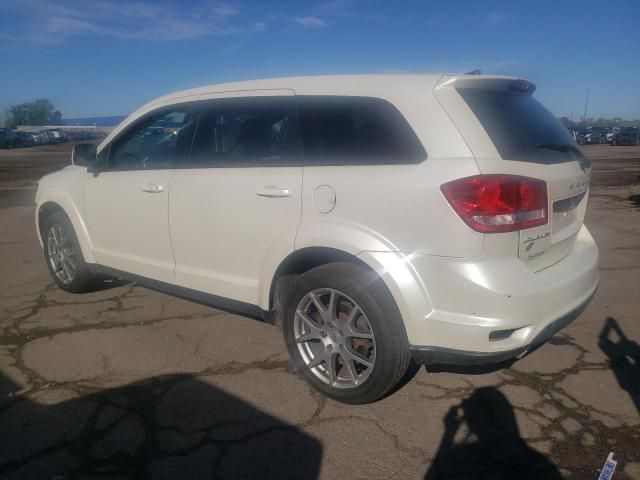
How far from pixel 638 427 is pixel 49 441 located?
3.05 m

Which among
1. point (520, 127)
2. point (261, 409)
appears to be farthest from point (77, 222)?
point (520, 127)

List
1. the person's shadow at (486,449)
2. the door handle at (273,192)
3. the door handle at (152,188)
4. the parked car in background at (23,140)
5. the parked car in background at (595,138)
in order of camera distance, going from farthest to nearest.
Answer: the parked car in background at (595,138) → the parked car in background at (23,140) → the door handle at (152,188) → the door handle at (273,192) → the person's shadow at (486,449)

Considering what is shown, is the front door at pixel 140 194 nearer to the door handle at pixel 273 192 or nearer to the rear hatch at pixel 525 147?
the door handle at pixel 273 192

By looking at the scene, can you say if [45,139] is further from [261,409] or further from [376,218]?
[376,218]

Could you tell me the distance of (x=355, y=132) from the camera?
2891 mm

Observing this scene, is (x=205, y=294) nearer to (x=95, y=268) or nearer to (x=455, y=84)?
(x=95, y=268)

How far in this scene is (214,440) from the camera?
2.62 m

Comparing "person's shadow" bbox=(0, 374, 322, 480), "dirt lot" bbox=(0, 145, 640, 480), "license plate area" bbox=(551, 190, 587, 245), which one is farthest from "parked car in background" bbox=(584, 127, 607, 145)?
"person's shadow" bbox=(0, 374, 322, 480)

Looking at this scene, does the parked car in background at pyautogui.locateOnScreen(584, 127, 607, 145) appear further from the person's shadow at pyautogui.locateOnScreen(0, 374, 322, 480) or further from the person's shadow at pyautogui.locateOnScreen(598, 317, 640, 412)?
the person's shadow at pyautogui.locateOnScreen(0, 374, 322, 480)

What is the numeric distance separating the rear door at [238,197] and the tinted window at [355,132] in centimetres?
12

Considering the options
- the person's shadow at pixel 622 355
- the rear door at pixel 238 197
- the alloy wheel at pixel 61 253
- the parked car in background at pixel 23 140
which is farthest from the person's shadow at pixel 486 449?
the parked car in background at pixel 23 140

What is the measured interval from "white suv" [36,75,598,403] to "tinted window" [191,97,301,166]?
1cm

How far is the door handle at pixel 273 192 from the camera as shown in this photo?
3021 millimetres

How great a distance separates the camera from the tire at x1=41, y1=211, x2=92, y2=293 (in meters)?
4.65
